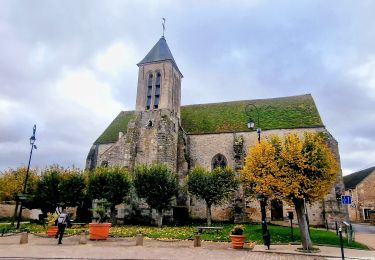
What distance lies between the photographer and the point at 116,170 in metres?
23.9

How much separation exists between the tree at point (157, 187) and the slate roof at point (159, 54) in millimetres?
12995

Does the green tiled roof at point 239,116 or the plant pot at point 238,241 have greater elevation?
the green tiled roof at point 239,116

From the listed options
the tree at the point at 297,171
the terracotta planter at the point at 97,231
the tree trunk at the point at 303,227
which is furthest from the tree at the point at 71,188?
the tree trunk at the point at 303,227

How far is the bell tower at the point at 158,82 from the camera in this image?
1174 inches

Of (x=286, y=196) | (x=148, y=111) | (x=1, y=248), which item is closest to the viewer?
(x=1, y=248)

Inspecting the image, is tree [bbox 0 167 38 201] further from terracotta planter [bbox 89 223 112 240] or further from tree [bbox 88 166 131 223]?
terracotta planter [bbox 89 223 112 240]

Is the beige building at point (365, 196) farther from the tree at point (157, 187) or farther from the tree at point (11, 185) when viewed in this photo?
the tree at point (11, 185)

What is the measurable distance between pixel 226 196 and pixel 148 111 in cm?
1168

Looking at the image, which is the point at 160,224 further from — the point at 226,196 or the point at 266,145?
the point at 266,145

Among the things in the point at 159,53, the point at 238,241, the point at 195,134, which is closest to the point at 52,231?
the point at 238,241

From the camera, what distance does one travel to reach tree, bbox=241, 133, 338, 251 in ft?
43.9

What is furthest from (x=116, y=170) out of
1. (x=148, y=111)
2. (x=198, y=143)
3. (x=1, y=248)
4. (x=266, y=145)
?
(x=266, y=145)

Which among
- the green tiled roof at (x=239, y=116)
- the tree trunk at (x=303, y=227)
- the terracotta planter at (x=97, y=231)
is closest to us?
the tree trunk at (x=303, y=227)

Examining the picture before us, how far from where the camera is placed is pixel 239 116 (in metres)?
31.6
